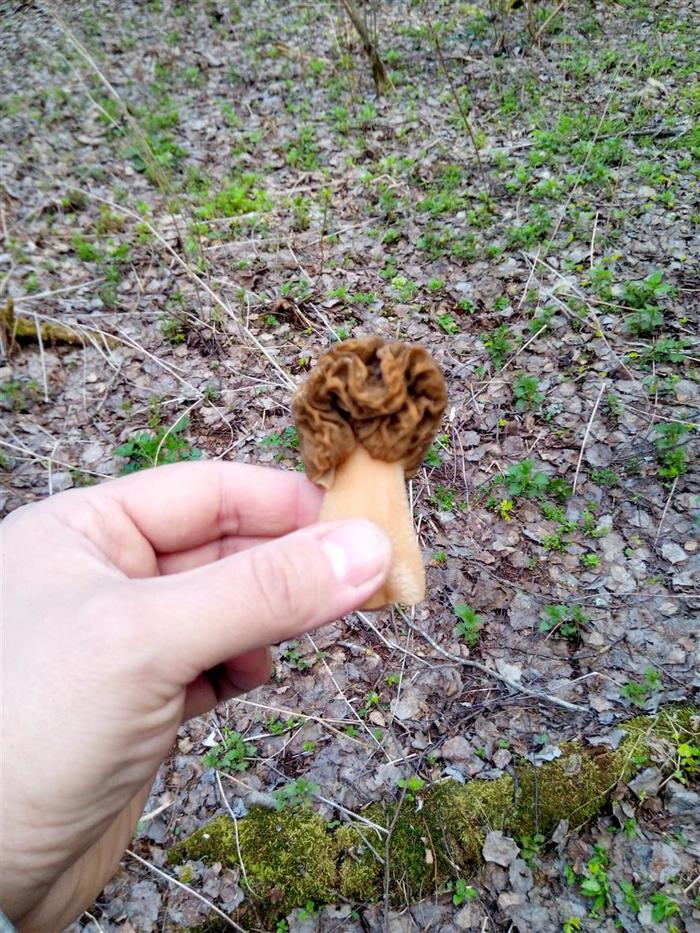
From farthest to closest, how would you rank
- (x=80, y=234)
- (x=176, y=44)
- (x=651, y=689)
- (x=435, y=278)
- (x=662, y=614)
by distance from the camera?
(x=176, y=44) < (x=80, y=234) < (x=435, y=278) < (x=662, y=614) < (x=651, y=689)

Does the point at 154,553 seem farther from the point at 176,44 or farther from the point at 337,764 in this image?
the point at 176,44

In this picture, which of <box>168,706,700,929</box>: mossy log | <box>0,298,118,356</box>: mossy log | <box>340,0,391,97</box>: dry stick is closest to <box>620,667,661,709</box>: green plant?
<box>168,706,700,929</box>: mossy log

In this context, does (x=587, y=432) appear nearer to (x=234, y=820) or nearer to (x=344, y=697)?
(x=344, y=697)

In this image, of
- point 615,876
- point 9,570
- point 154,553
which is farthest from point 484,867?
point 9,570

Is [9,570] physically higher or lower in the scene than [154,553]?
Result: higher

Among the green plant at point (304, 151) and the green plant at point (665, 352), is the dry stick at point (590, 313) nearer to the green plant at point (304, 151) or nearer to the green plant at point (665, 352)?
the green plant at point (665, 352)

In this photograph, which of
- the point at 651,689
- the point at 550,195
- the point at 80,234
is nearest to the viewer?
the point at 651,689

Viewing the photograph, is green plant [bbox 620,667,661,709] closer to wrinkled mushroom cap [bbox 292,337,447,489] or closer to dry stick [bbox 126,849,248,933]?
wrinkled mushroom cap [bbox 292,337,447,489]

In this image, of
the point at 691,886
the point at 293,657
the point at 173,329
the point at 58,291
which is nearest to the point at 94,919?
the point at 293,657
